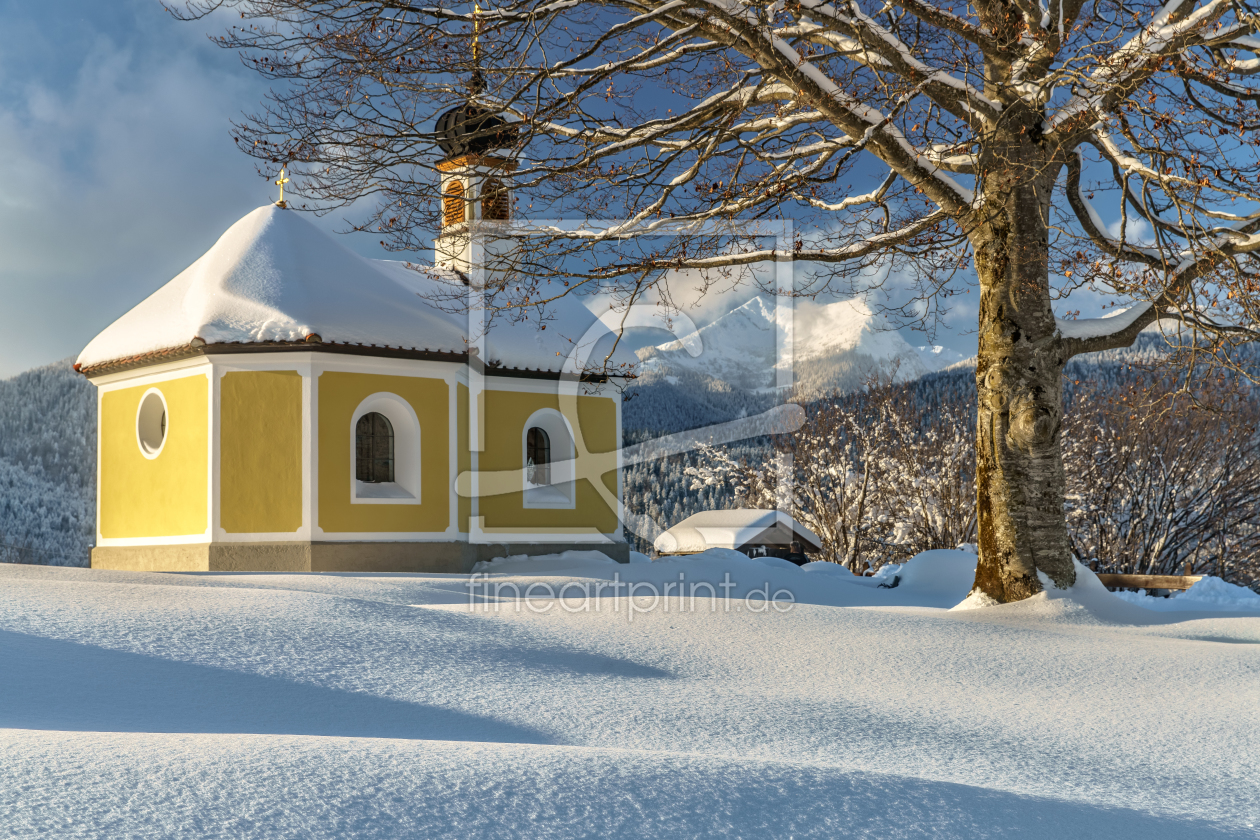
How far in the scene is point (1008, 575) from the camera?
29.1 feet

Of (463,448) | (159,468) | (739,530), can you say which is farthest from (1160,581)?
(739,530)

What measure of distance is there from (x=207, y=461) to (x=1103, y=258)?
12.2 metres

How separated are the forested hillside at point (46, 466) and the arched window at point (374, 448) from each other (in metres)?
41.6

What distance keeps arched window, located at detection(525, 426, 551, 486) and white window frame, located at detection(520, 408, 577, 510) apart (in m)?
0.09

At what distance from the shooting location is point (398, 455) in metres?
15.9

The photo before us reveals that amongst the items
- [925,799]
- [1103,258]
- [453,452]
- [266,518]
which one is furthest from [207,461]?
[925,799]

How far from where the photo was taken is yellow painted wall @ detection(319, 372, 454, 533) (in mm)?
14781

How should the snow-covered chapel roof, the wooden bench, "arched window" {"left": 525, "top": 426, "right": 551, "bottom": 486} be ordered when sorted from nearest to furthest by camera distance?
the wooden bench → the snow-covered chapel roof → "arched window" {"left": 525, "top": 426, "right": 551, "bottom": 486}

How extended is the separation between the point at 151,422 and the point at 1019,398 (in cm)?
1367

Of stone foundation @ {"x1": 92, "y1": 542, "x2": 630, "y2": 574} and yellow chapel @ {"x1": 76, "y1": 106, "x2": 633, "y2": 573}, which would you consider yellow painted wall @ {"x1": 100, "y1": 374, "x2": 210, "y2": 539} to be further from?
stone foundation @ {"x1": 92, "y1": 542, "x2": 630, "y2": 574}

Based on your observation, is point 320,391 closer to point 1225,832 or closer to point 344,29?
point 344,29

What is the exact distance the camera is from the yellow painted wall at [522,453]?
1672 centimetres

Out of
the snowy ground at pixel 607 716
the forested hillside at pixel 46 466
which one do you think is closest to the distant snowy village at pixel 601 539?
the snowy ground at pixel 607 716

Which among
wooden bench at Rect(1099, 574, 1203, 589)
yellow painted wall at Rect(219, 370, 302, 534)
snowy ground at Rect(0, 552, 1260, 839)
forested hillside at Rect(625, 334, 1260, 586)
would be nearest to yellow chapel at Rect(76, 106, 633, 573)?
yellow painted wall at Rect(219, 370, 302, 534)
